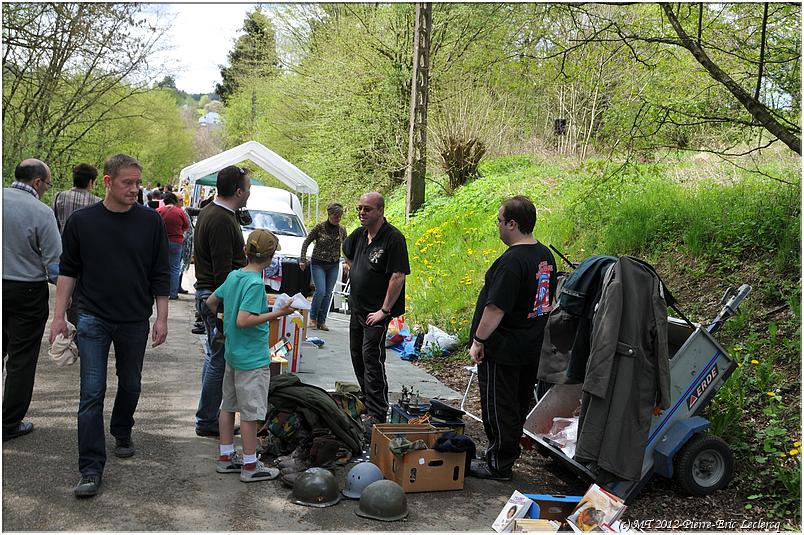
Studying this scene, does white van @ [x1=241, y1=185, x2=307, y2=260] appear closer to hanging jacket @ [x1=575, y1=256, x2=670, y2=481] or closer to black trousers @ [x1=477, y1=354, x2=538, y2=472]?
black trousers @ [x1=477, y1=354, x2=538, y2=472]

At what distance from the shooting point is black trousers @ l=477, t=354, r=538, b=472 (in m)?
5.39

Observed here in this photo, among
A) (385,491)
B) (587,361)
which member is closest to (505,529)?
(385,491)

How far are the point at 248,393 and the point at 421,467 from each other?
129 cm

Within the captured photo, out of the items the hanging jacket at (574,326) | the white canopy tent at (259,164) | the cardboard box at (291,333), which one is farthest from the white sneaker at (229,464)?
the white canopy tent at (259,164)

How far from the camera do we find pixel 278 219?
17953 mm

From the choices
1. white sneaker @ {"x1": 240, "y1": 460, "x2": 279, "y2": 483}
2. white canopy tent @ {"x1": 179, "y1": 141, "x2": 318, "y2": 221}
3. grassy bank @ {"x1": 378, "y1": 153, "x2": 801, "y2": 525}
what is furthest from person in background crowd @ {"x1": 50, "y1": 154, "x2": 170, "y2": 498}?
white canopy tent @ {"x1": 179, "y1": 141, "x2": 318, "y2": 221}

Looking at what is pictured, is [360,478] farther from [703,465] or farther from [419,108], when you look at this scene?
[419,108]

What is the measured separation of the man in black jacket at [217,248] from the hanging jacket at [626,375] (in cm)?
278

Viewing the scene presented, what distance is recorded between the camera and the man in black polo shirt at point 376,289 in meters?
6.39

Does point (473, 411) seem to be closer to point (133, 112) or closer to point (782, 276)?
point (782, 276)

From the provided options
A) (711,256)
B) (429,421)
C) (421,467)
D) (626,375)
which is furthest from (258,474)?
(711,256)

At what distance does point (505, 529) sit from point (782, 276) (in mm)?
4521

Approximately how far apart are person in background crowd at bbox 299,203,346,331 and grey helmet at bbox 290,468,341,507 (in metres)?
6.82

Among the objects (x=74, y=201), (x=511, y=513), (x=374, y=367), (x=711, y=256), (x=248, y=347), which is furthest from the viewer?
(x=711, y=256)
